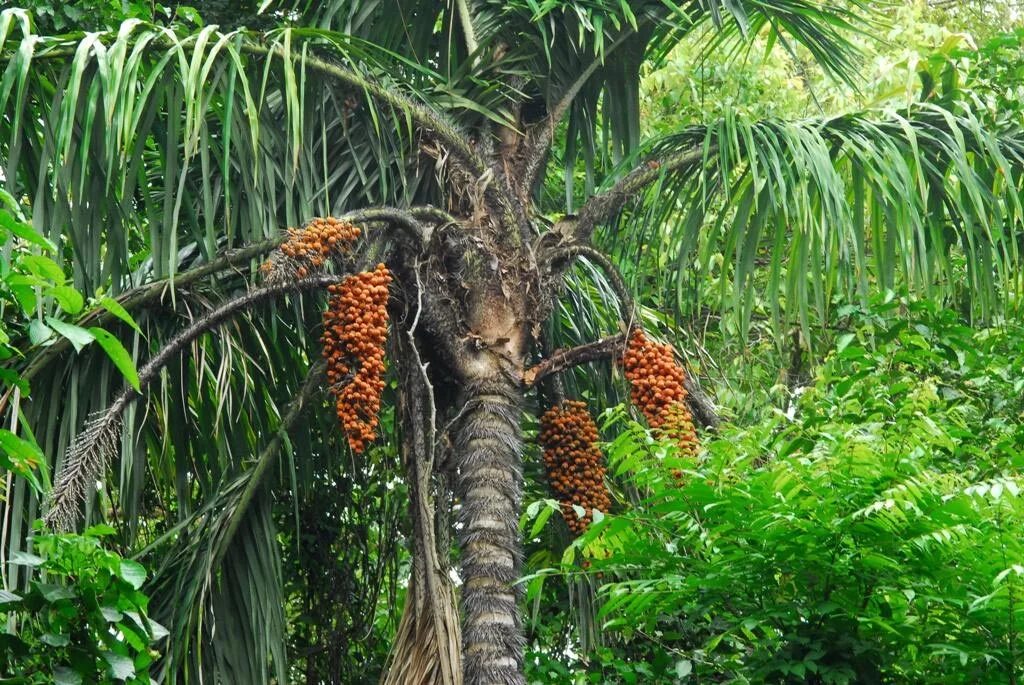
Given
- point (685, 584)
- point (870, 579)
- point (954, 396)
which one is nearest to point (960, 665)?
point (870, 579)

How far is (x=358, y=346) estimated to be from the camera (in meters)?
3.96

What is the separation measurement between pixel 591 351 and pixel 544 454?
0.39 m

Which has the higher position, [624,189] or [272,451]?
[624,189]

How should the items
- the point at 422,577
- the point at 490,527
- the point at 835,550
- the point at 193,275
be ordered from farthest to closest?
the point at 490,527
the point at 422,577
the point at 193,275
the point at 835,550

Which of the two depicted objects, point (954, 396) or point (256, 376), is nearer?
point (256, 376)

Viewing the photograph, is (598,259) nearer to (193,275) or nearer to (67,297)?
(193,275)

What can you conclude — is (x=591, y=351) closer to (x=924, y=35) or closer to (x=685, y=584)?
(x=685, y=584)

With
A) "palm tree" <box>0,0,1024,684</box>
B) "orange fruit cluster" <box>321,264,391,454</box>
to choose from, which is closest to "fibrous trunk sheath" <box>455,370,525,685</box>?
"palm tree" <box>0,0,1024,684</box>

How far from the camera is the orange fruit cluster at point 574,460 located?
467cm

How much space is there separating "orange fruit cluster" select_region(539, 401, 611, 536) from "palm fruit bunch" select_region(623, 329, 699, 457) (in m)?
0.31

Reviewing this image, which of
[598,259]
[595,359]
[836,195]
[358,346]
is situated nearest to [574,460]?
[595,359]

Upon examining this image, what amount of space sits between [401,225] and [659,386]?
0.92 m

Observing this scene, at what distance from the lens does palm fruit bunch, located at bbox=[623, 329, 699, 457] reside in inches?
167

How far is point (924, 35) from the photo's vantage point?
7.95 meters
